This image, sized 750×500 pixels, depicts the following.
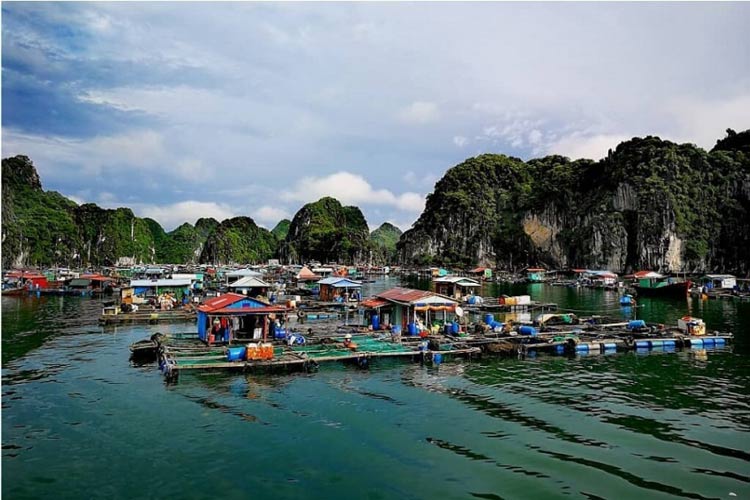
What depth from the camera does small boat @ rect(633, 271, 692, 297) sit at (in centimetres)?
7112

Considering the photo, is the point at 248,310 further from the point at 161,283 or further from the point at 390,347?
the point at 161,283

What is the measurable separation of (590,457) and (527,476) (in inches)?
101

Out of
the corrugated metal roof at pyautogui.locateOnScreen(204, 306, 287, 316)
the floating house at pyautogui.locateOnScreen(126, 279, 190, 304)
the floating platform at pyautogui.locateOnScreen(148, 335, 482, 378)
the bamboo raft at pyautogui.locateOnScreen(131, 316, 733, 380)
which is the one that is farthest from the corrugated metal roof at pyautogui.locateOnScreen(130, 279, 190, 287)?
the corrugated metal roof at pyautogui.locateOnScreen(204, 306, 287, 316)

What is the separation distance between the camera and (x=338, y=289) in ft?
194

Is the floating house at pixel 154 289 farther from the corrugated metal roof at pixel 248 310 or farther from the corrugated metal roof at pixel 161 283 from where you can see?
the corrugated metal roof at pixel 248 310

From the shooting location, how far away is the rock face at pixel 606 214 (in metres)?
123

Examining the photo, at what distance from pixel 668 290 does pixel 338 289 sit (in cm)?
4816

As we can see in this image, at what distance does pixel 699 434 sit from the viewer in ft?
56.3

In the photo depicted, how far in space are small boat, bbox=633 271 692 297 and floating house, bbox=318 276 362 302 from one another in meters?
45.4

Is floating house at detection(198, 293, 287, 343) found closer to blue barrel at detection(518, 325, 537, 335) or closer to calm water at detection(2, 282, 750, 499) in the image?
calm water at detection(2, 282, 750, 499)

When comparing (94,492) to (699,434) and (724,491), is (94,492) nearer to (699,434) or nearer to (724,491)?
(724,491)

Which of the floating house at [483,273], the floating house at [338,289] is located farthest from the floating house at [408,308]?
the floating house at [483,273]

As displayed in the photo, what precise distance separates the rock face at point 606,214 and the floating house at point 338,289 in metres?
94.4

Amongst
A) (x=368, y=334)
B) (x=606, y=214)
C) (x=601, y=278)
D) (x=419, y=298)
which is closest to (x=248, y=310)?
(x=368, y=334)
